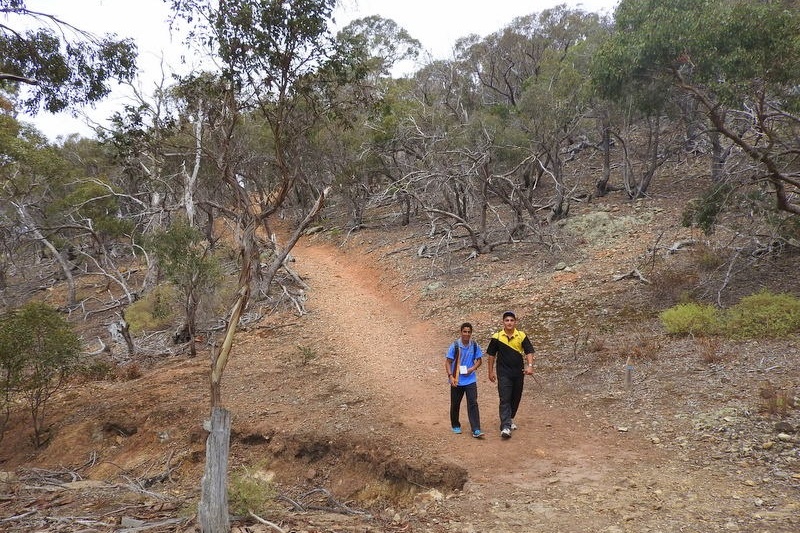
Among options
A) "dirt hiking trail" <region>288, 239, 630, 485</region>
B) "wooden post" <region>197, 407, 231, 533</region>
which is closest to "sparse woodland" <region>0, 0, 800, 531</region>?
"wooden post" <region>197, 407, 231, 533</region>

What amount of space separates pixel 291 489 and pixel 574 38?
27.2 m

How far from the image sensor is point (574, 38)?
26.6m

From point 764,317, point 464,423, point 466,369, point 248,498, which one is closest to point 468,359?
point 466,369

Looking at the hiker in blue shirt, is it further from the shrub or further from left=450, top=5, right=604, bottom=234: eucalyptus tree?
left=450, top=5, right=604, bottom=234: eucalyptus tree

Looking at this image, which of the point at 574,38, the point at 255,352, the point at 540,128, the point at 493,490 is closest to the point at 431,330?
the point at 255,352

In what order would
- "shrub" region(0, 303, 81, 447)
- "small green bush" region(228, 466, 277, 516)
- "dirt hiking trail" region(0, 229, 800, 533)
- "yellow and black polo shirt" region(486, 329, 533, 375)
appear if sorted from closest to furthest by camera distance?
"dirt hiking trail" region(0, 229, 800, 533), "small green bush" region(228, 466, 277, 516), "yellow and black polo shirt" region(486, 329, 533, 375), "shrub" region(0, 303, 81, 447)

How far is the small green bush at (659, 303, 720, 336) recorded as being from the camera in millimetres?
8164

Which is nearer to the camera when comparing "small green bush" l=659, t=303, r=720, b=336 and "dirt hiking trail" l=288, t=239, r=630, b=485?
"dirt hiking trail" l=288, t=239, r=630, b=485

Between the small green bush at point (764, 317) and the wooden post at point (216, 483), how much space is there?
7.43 metres

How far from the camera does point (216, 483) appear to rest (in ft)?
14.1

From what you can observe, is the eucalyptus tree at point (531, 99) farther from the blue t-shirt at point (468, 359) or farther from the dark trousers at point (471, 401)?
the dark trousers at point (471, 401)

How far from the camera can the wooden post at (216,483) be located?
14.0 feet

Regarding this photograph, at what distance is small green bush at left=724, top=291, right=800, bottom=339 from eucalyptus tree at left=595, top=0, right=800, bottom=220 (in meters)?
1.46

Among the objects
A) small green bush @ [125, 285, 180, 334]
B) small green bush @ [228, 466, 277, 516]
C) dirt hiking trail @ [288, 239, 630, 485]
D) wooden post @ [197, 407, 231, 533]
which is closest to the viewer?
wooden post @ [197, 407, 231, 533]
